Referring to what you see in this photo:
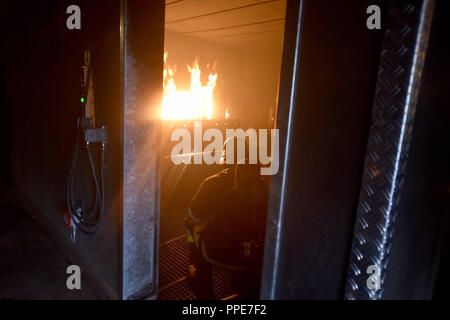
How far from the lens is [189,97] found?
9.76m

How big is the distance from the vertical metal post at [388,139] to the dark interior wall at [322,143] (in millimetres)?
38

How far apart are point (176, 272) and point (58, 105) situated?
260 centimetres

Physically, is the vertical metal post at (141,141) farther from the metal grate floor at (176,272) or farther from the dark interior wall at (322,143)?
the dark interior wall at (322,143)

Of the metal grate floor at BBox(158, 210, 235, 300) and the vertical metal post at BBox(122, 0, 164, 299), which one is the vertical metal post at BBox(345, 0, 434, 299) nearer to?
the vertical metal post at BBox(122, 0, 164, 299)

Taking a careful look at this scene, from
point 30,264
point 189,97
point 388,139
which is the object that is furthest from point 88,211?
point 189,97

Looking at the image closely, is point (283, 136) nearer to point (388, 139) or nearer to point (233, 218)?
point (388, 139)

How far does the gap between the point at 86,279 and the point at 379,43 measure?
3616 mm

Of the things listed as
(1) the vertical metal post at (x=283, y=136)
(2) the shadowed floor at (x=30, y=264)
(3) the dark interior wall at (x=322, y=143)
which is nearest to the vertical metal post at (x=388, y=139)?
(3) the dark interior wall at (x=322, y=143)

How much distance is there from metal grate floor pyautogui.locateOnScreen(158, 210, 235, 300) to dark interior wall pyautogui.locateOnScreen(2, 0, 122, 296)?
2.12 ft

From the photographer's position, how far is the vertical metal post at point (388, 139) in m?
0.92

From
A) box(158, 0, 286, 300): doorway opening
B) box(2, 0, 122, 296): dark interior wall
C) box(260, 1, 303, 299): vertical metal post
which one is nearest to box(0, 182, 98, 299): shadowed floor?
box(2, 0, 122, 296): dark interior wall
